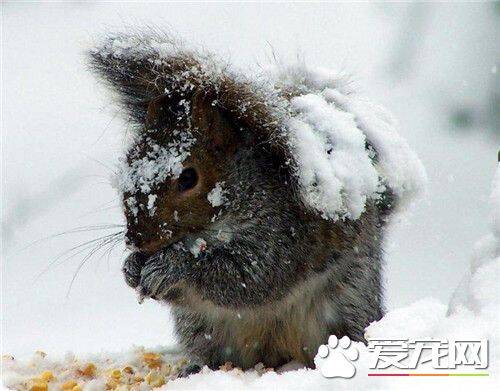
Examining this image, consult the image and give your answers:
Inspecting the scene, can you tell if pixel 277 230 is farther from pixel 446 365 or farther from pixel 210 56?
pixel 446 365

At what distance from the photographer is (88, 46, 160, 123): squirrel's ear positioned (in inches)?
70.9

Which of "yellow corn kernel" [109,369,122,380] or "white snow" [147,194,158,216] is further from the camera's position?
"yellow corn kernel" [109,369,122,380]

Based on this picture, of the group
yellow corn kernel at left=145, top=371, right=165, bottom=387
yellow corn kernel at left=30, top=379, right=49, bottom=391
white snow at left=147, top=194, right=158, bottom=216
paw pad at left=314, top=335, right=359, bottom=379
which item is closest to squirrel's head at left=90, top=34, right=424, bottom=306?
white snow at left=147, top=194, right=158, bottom=216

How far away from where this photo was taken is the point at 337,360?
1184 millimetres

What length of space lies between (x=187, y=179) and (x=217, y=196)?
8cm

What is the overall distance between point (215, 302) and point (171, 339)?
0.52 metres

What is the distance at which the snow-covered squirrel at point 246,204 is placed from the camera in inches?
64.8

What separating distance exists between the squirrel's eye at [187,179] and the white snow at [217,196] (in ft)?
0.15

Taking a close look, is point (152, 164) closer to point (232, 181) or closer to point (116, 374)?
point (232, 181)

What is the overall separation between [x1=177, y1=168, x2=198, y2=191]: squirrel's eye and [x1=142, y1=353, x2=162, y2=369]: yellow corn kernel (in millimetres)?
574

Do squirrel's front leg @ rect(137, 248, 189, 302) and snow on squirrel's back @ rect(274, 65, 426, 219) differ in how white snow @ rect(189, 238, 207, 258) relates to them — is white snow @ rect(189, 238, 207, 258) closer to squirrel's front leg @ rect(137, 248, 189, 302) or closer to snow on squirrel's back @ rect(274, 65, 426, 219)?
squirrel's front leg @ rect(137, 248, 189, 302)

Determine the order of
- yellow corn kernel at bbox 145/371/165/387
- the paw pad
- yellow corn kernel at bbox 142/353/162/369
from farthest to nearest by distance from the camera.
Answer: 1. yellow corn kernel at bbox 142/353/162/369
2. yellow corn kernel at bbox 145/371/165/387
3. the paw pad

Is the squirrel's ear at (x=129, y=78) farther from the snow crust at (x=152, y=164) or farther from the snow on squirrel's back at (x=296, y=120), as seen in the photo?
the snow crust at (x=152, y=164)

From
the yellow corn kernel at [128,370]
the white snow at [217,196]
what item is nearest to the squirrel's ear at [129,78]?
the white snow at [217,196]
